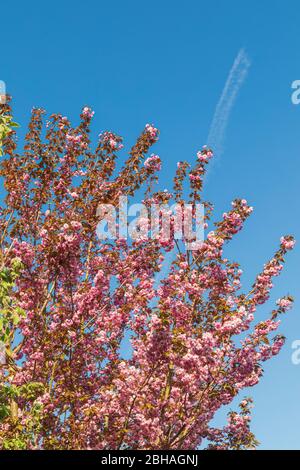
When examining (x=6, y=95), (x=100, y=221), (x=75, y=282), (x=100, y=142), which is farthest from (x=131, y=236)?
(x=6, y=95)

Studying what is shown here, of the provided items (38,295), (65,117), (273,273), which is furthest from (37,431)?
(65,117)

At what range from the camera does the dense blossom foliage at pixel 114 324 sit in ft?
44.6

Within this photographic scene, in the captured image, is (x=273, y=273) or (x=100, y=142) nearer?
(x=273, y=273)

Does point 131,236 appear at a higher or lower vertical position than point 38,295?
higher

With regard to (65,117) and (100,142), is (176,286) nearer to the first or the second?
(100,142)

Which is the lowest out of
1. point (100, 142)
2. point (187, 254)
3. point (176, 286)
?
point (176, 286)

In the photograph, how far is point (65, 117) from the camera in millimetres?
18938

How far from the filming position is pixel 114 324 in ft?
50.7

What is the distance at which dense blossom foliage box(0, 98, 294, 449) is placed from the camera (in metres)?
13.6

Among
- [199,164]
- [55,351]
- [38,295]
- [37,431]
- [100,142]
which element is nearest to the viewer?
[37,431]

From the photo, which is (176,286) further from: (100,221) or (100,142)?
(100,142)
